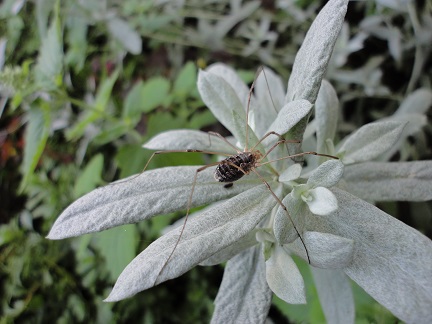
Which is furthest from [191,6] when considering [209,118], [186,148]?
[186,148]

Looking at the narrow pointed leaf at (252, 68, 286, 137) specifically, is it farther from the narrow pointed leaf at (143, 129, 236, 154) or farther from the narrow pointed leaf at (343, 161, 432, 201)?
the narrow pointed leaf at (343, 161, 432, 201)

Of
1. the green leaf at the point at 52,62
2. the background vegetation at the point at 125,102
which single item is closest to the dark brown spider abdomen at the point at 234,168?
the background vegetation at the point at 125,102

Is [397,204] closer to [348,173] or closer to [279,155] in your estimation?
[348,173]

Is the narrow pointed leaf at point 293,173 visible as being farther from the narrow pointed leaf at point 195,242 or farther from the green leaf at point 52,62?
the green leaf at point 52,62

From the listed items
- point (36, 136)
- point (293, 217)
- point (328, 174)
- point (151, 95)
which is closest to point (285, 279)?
point (293, 217)

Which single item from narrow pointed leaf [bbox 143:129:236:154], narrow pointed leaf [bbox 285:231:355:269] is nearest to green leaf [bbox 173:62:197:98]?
narrow pointed leaf [bbox 143:129:236:154]

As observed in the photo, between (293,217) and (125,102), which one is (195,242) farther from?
(125,102)
